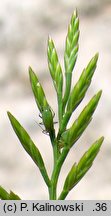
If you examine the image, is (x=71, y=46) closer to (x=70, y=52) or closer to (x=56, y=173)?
(x=70, y=52)

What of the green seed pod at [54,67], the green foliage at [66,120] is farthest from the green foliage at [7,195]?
the green seed pod at [54,67]

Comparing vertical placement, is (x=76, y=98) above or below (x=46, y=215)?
above

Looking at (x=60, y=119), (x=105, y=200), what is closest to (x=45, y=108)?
(x=60, y=119)

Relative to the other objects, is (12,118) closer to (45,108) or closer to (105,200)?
(45,108)

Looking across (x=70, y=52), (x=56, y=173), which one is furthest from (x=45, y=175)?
(x=70, y=52)

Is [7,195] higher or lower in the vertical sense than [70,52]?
lower

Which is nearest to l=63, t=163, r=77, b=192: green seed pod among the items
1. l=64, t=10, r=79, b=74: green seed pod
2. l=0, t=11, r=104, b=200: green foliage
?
l=0, t=11, r=104, b=200: green foliage

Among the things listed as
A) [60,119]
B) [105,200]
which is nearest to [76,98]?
[60,119]

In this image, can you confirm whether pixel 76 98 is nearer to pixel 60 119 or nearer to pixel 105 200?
pixel 60 119
